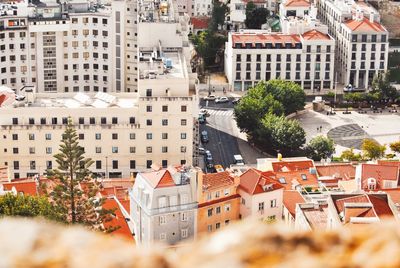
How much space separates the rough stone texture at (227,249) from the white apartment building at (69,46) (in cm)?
8602

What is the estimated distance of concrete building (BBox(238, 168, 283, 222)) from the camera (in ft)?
181

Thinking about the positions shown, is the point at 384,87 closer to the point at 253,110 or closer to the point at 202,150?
the point at 253,110

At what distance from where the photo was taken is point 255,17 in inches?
4808

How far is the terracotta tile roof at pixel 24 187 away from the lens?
56.5 metres

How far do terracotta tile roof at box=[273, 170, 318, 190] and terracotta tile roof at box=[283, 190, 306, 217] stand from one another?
1.73m

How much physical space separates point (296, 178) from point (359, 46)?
162 ft

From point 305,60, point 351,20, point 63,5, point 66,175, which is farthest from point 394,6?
point 66,175

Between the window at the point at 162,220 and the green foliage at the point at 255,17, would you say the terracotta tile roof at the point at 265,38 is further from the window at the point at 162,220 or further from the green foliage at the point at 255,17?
the window at the point at 162,220

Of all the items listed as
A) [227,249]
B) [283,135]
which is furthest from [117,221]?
[227,249]

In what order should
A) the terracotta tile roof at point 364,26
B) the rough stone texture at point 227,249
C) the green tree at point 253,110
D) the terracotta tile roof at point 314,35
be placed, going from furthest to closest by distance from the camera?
the terracotta tile roof at point 364,26 → the terracotta tile roof at point 314,35 → the green tree at point 253,110 → the rough stone texture at point 227,249

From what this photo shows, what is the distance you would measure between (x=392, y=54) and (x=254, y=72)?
28036 mm

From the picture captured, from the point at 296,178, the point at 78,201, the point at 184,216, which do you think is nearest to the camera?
the point at 78,201

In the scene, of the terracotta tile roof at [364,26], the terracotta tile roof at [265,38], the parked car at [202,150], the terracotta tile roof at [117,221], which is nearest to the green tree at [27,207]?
the terracotta tile roof at [117,221]

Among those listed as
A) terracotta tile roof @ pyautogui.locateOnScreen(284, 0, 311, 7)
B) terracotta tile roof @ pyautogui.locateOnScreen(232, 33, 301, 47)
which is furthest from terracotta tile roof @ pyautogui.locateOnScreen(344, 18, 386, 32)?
terracotta tile roof @ pyautogui.locateOnScreen(284, 0, 311, 7)
